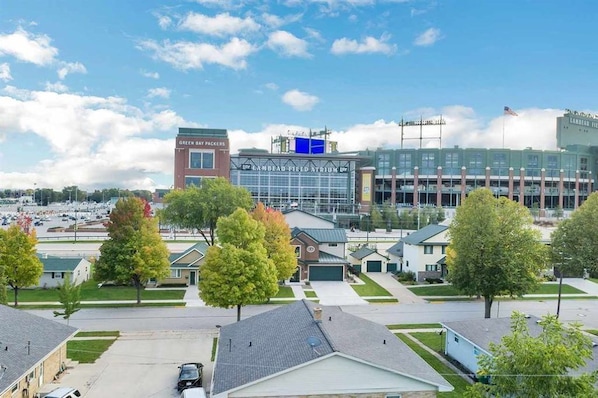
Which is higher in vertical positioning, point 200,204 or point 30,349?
point 200,204

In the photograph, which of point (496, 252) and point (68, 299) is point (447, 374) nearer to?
point (496, 252)

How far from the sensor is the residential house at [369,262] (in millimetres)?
57781

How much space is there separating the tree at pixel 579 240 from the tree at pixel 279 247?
2438 centimetres

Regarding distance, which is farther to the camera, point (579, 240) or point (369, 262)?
point (369, 262)

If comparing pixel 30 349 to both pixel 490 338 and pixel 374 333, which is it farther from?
pixel 490 338

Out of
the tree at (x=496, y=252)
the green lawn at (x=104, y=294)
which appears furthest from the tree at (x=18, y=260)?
the tree at (x=496, y=252)

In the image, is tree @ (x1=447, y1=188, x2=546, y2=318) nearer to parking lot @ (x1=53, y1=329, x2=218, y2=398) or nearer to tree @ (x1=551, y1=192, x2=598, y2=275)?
tree @ (x1=551, y1=192, x2=598, y2=275)

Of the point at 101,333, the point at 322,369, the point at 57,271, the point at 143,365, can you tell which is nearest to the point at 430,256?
the point at 101,333

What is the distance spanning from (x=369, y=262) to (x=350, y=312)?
2073cm

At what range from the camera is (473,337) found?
2516 centimetres

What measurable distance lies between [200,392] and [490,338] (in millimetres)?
15231

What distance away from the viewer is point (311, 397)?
698 inches

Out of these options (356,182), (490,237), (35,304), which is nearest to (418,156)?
(356,182)

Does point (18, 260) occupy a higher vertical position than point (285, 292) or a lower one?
higher
